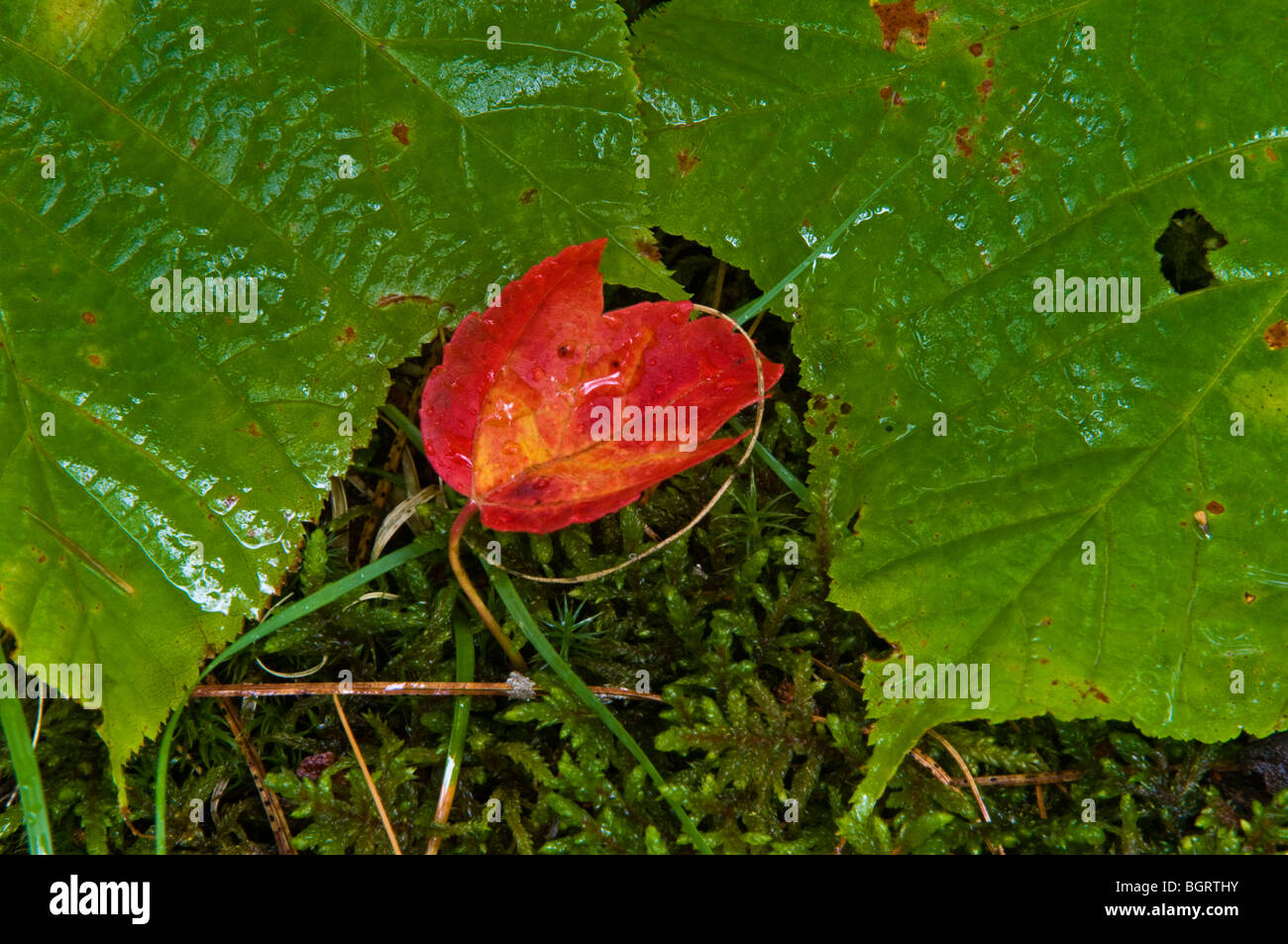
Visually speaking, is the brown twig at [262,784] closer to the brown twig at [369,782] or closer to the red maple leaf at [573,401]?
the brown twig at [369,782]

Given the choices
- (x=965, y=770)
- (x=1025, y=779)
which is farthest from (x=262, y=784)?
(x=1025, y=779)

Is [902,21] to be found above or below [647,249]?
above

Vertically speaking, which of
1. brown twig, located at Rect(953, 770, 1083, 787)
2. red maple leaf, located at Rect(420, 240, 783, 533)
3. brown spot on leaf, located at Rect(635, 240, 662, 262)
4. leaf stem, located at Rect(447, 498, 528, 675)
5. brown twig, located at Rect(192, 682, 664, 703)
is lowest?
brown twig, located at Rect(953, 770, 1083, 787)

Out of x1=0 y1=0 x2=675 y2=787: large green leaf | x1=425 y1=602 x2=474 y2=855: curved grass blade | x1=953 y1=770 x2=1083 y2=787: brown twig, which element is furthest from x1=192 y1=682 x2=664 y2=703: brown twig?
x1=953 y1=770 x2=1083 y2=787: brown twig

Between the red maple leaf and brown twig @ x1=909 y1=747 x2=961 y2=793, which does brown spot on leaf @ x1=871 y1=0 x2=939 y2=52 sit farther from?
brown twig @ x1=909 y1=747 x2=961 y2=793

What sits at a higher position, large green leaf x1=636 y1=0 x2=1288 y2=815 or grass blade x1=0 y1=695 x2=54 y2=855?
large green leaf x1=636 y1=0 x2=1288 y2=815

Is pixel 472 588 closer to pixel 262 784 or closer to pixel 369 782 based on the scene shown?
pixel 369 782
